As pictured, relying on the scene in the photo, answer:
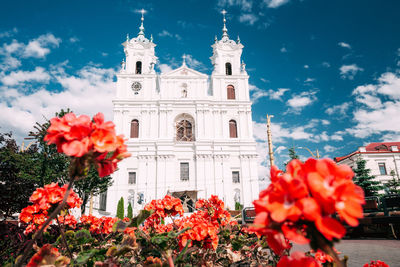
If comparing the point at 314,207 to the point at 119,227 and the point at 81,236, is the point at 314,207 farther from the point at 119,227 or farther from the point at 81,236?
the point at 81,236

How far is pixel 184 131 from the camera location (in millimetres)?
29031

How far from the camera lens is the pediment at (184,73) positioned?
3057 centimetres

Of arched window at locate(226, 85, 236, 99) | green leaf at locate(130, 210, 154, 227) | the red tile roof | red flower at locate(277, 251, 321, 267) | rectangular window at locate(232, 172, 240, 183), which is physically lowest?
red flower at locate(277, 251, 321, 267)

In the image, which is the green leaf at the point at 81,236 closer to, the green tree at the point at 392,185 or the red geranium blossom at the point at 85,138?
the red geranium blossom at the point at 85,138

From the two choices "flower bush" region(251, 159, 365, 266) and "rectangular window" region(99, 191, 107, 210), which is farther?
"rectangular window" region(99, 191, 107, 210)

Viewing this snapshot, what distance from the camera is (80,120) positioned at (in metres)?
1.14

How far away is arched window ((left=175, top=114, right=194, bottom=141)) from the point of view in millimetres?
28766

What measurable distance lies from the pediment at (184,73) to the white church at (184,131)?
134 mm

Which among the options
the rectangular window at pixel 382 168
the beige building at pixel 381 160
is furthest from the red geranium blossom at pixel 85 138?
the rectangular window at pixel 382 168

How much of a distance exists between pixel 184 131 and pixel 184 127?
555 millimetres

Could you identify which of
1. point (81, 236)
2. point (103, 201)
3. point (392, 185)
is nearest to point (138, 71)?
point (103, 201)

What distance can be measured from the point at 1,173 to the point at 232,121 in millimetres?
24966

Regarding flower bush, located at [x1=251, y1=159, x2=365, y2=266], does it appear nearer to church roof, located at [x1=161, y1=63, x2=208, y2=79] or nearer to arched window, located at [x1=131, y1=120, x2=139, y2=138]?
arched window, located at [x1=131, y1=120, x2=139, y2=138]

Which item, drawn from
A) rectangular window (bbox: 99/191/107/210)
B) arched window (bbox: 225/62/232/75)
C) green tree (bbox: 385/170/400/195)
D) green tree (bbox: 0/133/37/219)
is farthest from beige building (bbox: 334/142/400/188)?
green tree (bbox: 0/133/37/219)
